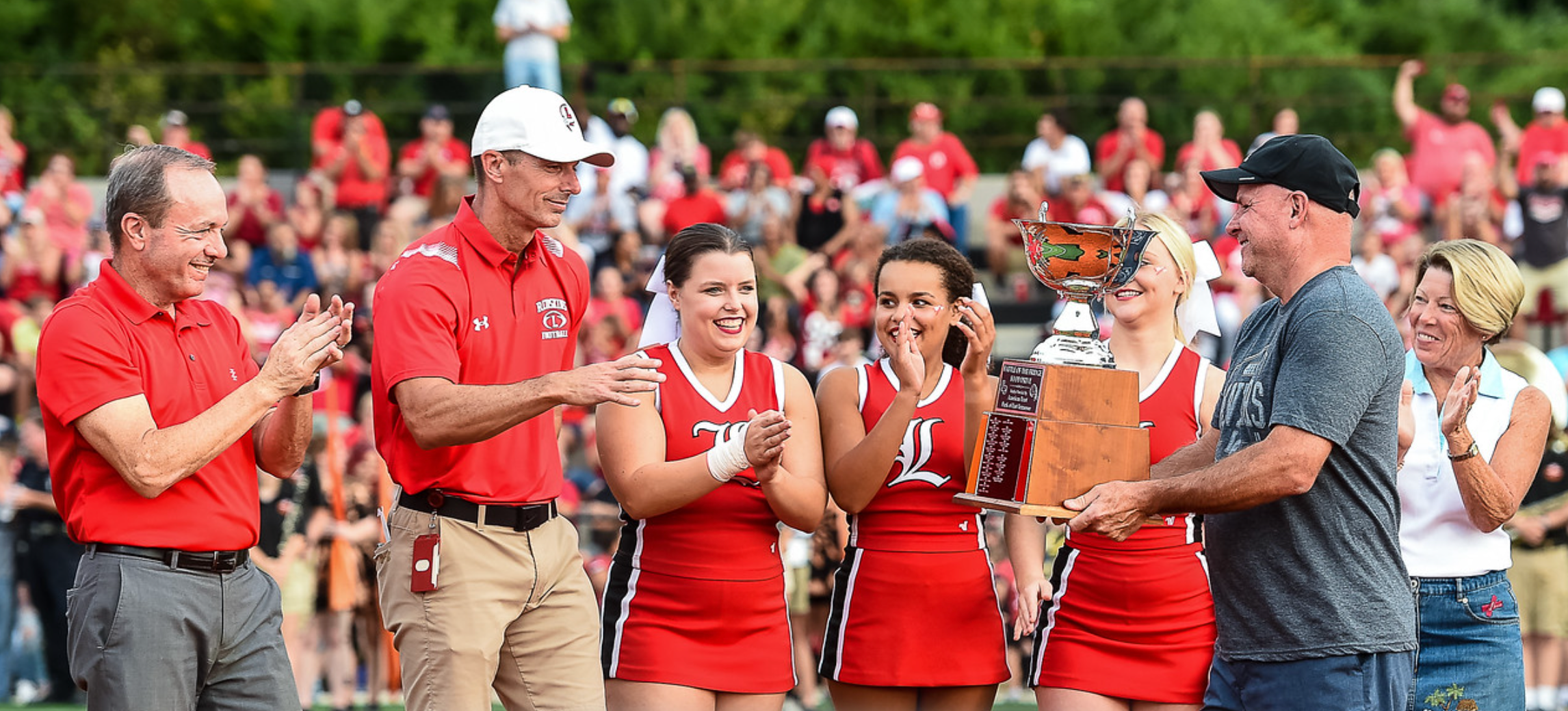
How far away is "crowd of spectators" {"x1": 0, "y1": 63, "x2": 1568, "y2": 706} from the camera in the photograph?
1165cm

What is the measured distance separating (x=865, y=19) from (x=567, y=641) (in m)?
22.4

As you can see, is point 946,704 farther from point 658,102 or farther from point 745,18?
point 745,18

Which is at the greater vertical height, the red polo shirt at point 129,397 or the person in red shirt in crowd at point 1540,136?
the person in red shirt in crowd at point 1540,136

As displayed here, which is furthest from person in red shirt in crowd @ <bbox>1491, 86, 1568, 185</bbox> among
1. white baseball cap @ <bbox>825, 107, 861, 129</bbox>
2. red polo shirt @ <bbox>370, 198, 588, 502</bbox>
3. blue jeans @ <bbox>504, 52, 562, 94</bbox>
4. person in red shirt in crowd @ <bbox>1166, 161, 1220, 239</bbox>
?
red polo shirt @ <bbox>370, 198, 588, 502</bbox>

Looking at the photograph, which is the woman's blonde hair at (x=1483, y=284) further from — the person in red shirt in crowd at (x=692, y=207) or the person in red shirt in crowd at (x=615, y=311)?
the person in red shirt in crowd at (x=692, y=207)

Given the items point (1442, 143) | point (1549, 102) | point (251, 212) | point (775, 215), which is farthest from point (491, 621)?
point (1549, 102)

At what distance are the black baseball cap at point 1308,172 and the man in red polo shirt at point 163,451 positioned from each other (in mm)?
2425

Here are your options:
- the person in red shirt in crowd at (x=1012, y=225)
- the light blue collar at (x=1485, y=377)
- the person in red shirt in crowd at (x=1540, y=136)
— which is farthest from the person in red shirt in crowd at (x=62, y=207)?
the person in red shirt in crowd at (x=1540, y=136)

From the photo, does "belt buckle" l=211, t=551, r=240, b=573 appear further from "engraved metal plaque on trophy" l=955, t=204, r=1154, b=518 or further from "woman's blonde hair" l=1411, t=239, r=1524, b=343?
"woman's blonde hair" l=1411, t=239, r=1524, b=343

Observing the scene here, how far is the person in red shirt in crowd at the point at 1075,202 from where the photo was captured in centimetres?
1309

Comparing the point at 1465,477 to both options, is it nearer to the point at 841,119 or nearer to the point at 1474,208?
the point at 1474,208

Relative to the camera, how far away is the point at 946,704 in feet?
15.1

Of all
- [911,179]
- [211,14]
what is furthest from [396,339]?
[211,14]

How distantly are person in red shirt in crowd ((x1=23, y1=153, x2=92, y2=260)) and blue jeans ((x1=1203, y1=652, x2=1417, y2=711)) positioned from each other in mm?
11637
